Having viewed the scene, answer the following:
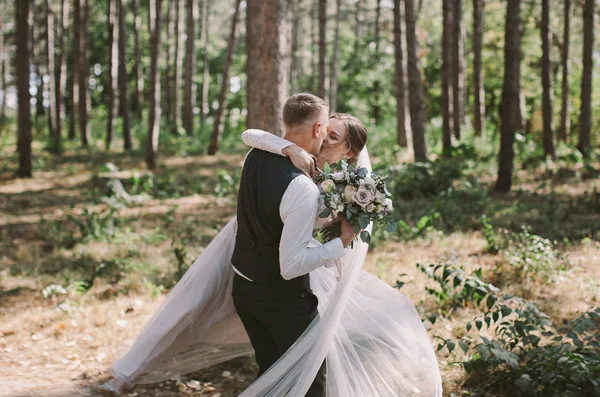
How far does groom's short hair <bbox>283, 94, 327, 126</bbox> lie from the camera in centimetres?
322

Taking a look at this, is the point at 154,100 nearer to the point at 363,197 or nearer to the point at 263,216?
the point at 263,216

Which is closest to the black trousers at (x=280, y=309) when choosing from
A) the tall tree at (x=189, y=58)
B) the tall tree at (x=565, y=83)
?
the tall tree at (x=565, y=83)

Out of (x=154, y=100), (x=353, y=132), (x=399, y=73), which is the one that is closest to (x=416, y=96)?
(x=399, y=73)

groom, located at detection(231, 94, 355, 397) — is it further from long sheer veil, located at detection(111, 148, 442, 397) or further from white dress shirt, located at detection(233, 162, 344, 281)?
long sheer veil, located at detection(111, 148, 442, 397)

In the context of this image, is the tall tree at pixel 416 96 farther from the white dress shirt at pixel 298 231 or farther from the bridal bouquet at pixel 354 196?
the white dress shirt at pixel 298 231

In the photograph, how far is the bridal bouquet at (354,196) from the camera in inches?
125

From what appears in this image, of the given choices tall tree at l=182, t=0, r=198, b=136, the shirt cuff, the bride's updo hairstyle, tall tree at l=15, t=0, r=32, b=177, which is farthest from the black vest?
tall tree at l=182, t=0, r=198, b=136

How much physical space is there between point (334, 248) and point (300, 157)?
528 mm

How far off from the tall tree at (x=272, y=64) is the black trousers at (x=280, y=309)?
4096 mm

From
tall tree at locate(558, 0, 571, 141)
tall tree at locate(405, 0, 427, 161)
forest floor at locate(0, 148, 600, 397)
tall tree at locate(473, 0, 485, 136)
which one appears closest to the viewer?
forest floor at locate(0, 148, 600, 397)

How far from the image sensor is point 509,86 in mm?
11047

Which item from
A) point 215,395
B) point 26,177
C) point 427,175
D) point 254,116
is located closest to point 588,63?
point 427,175

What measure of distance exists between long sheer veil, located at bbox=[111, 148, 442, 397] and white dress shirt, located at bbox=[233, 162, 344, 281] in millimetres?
588

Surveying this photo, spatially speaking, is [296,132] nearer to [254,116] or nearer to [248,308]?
[248,308]
